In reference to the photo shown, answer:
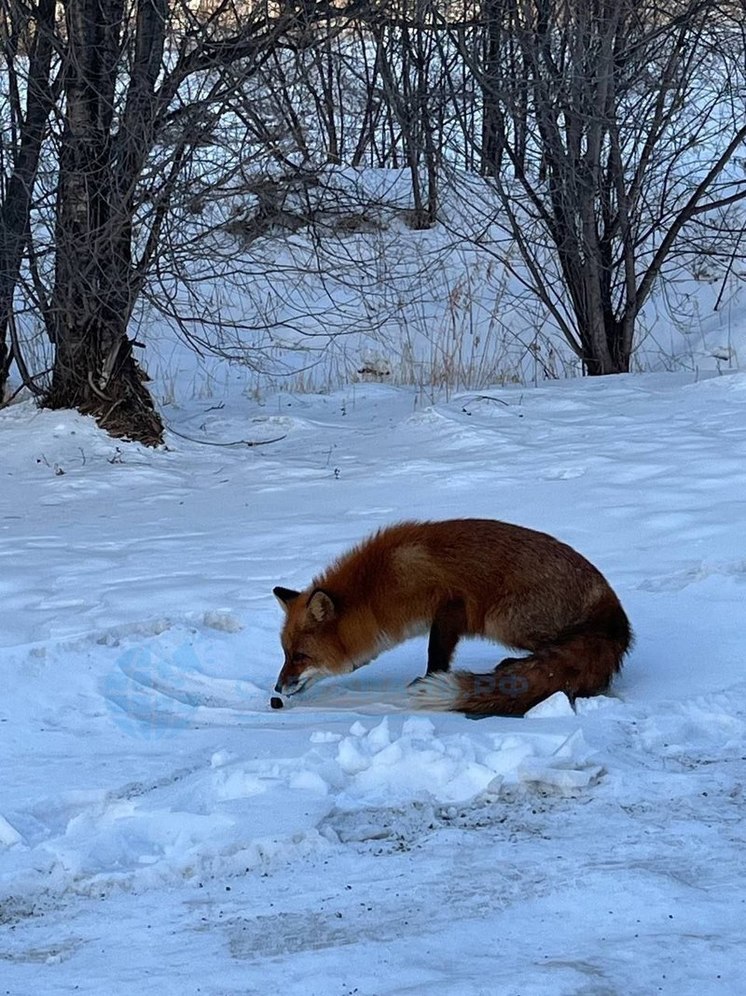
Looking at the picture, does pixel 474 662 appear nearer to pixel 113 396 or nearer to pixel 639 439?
pixel 639 439

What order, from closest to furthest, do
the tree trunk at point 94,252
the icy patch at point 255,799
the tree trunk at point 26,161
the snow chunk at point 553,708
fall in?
the icy patch at point 255,799 → the snow chunk at point 553,708 → the tree trunk at point 94,252 → the tree trunk at point 26,161

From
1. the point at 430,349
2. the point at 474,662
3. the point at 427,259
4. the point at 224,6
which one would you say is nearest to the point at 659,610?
the point at 474,662

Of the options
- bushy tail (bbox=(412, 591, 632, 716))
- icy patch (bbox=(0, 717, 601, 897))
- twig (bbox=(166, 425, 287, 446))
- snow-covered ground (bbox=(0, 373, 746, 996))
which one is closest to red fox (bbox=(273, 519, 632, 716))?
bushy tail (bbox=(412, 591, 632, 716))

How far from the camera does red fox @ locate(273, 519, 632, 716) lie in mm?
4234

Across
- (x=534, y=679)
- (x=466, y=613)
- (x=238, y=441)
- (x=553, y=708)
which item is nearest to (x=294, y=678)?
(x=466, y=613)

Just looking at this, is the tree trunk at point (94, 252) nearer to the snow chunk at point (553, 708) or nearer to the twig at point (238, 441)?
the twig at point (238, 441)

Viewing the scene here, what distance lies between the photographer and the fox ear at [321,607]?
16.0 ft

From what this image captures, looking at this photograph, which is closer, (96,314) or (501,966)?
(501,966)

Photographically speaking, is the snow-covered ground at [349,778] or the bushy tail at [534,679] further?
the bushy tail at [534,679]

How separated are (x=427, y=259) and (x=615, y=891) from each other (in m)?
15.1

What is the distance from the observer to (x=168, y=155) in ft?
29.1

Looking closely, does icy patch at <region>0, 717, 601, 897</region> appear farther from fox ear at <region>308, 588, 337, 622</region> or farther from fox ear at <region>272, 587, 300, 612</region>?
fox ear at <region>272, 587, 300, 612</region>

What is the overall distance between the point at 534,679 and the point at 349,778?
1.02 m

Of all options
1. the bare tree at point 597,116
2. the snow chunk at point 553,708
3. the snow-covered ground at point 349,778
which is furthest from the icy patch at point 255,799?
the bare tree at point 597,116
